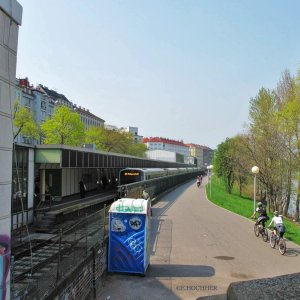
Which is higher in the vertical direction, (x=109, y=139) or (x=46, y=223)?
(x=109, y=139)

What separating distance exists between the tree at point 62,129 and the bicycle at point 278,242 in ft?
165

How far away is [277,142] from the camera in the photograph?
111 feet

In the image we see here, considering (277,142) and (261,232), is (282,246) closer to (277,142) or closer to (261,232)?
(261,232)

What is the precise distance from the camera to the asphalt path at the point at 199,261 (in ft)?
33.5

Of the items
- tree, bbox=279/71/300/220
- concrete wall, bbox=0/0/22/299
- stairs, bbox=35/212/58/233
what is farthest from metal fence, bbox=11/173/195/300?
tree, bbox=279/71/300/220

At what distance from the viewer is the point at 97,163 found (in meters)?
34.8

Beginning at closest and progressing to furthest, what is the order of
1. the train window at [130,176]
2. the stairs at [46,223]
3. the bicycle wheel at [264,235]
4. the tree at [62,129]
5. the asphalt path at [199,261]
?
the asphalt path at [199,261] → the bicycle wheel at [264,235] → the stairs at [46,223] → the train window at [130,176] → the tree at [62,129]

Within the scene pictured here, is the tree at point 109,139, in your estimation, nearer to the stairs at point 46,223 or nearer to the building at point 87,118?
the building at point 87,118

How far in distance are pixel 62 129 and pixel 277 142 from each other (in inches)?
1511

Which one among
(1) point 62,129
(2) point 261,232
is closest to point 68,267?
(2) point 261,232

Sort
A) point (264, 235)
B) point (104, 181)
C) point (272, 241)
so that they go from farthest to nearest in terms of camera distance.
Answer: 1. point (104, 181)
2. point (264, 235)
3. point (272, 241)

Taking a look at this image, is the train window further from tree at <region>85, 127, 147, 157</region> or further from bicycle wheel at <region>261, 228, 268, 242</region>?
tree at <region>85, 127, 147, 157</region>

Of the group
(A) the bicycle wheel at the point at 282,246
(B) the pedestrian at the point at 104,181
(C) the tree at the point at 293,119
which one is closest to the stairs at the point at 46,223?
(A) the bicycle wheel at the point at 282,246

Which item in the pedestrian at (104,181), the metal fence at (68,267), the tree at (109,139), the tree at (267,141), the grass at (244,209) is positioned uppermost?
the tree at (109,139)
